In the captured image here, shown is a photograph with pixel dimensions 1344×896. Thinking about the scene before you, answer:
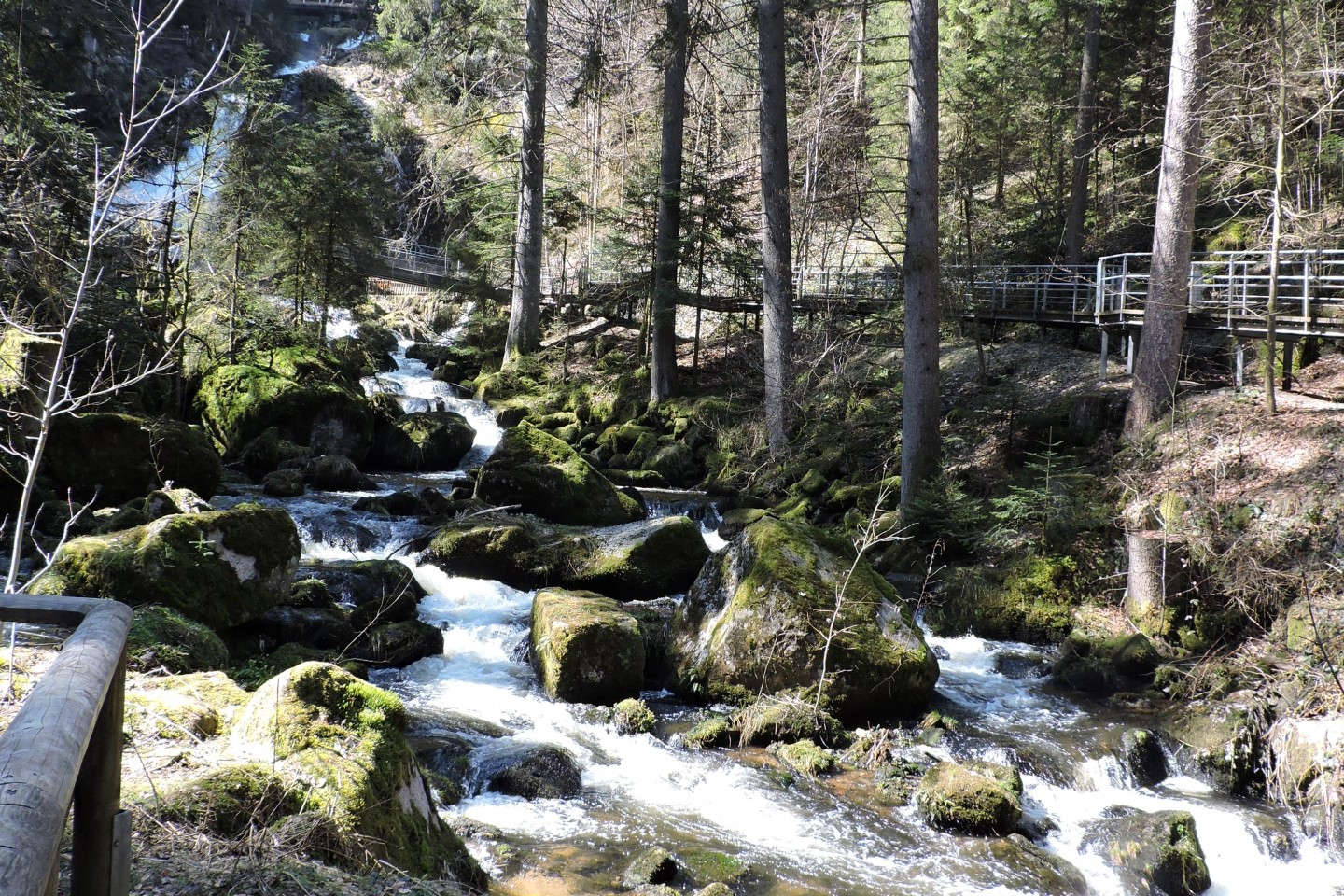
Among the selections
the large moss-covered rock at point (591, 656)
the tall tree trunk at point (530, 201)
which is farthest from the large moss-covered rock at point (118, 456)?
the tall tree trunk at point (530, 201)

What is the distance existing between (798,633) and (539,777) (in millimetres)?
2677

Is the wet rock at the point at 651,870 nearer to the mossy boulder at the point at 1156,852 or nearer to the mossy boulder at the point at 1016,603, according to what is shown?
the mossy boulder at the point at 1156,852

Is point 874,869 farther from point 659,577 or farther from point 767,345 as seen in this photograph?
point 767,345

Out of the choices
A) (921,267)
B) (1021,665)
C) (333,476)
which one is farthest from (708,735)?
(333,476)

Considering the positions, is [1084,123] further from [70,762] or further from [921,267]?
[70,762]

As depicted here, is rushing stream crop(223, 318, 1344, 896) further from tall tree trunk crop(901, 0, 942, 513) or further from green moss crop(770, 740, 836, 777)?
tall tree trunk crop(901, 0, 942, 513)

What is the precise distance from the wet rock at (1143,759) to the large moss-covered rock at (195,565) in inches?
293

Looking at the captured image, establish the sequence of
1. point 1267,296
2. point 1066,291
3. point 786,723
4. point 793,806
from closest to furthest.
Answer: point 793,806 → point 786,723 → point 1267,296 → point 1066,291

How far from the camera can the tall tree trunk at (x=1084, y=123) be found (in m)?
19.9

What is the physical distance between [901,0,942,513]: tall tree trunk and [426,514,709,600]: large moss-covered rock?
3329mm

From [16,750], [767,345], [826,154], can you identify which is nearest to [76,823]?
[16,750]

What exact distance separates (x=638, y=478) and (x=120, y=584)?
35.7ft

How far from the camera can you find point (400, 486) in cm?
1562

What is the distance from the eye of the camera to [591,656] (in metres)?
8.09
